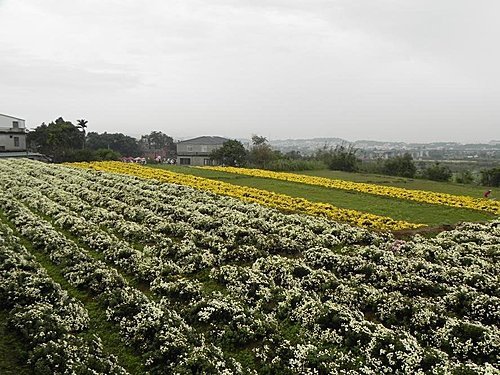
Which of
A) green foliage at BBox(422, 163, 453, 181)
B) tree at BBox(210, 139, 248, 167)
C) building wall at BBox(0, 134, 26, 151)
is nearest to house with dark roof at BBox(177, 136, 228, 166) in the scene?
tree at BBox(210, 139, 248, 167)

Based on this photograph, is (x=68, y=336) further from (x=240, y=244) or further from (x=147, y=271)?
(x=240, y=244)

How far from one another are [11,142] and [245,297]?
63547 mm

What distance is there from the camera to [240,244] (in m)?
13.0

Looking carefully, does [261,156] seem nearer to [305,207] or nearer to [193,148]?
[193,148]

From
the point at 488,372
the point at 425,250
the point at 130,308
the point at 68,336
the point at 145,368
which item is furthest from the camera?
the point at 425,250

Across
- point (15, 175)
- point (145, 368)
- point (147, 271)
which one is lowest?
point (145, 368)

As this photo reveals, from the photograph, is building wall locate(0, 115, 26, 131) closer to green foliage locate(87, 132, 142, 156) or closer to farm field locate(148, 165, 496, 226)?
green foliage locate(87, 132, 142, 156)

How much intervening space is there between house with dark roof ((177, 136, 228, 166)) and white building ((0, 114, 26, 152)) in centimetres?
2284

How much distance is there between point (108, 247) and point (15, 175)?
63.1 ft

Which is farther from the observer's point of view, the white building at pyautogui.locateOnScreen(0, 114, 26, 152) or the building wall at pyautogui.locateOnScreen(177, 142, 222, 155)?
the building wall at pyautogui.locateOnScreen(177, 142, 222, 155)

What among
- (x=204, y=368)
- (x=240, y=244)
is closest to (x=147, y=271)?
(x=240, y=244)

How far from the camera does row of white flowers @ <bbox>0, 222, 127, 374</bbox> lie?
698 cm

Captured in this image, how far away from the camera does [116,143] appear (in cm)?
8731

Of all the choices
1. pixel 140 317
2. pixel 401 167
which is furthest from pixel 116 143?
pixel 140 317
